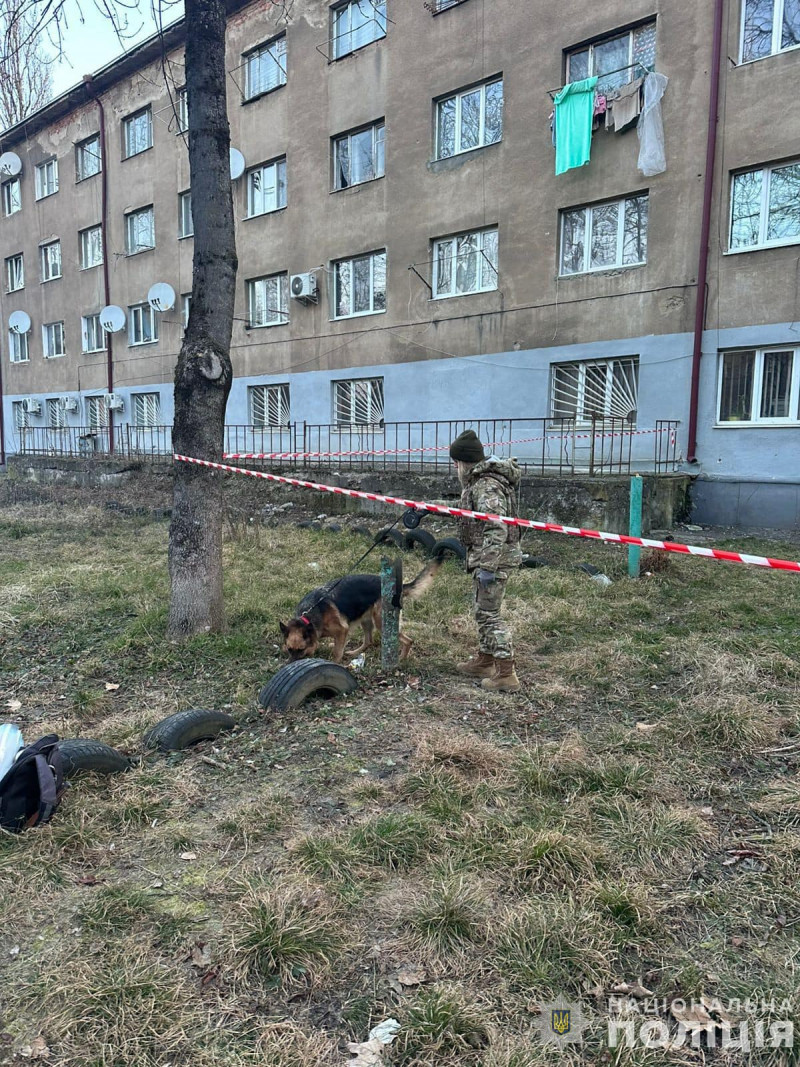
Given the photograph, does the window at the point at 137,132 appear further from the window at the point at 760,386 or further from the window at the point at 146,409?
the window at the point at 760,386

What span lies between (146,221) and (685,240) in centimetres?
1715

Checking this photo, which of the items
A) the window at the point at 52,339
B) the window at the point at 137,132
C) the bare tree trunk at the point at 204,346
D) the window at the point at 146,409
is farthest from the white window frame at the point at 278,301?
the bare tree trunk at the point at 204,346

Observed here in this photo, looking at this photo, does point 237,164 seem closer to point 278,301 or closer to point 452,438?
point 278,301

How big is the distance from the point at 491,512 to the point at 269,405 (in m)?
14.8

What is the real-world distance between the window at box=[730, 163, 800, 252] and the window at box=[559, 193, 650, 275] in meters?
1.49

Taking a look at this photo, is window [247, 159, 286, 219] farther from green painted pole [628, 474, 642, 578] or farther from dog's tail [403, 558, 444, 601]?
dog's tail [403, 558, 444, 601]

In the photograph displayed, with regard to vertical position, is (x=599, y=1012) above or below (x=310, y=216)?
below

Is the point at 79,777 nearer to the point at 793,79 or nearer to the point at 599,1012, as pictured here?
the point at 599,1012

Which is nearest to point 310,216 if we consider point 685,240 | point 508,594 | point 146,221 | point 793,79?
point 146,221

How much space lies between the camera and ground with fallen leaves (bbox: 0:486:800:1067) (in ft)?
5.83

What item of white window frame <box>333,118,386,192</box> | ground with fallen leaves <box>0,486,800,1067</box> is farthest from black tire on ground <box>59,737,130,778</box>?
white window frame <box>333,118,386,192</box>

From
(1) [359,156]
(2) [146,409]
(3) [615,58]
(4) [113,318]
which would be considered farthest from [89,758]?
(4) [113,318]

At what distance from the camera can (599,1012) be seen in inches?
70.7

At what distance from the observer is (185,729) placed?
3477mm
